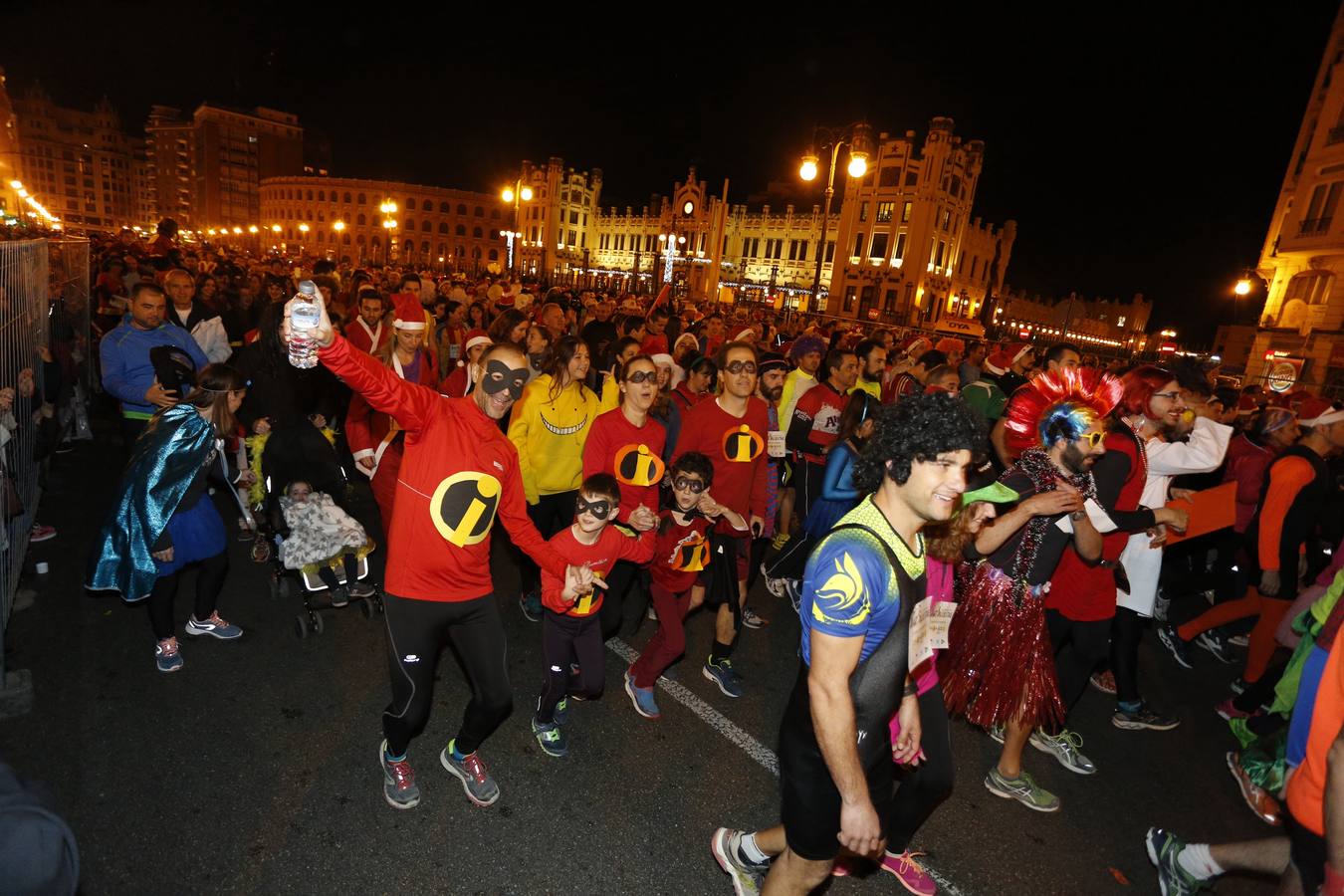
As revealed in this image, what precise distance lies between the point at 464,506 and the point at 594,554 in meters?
0.98

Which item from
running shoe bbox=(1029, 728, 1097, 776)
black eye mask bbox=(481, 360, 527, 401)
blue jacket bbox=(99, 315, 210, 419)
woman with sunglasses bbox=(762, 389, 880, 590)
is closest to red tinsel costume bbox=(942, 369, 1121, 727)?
running shoe bbox=(1029, 728, 1097, 776)

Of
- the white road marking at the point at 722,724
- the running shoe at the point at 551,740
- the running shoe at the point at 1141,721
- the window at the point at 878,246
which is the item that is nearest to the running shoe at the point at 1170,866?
the running shoe at the point at 1141,721

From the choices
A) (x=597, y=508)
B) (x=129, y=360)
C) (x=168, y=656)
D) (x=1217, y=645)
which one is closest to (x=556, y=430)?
(x=597, y=508)

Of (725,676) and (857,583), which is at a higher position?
(857,583)

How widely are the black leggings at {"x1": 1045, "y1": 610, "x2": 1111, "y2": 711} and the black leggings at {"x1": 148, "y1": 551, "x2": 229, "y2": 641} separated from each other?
203 inches

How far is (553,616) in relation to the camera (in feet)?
12.0

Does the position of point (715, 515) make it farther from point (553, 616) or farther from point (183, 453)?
point (183, 453)

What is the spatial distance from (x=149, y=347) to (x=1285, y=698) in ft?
24.9

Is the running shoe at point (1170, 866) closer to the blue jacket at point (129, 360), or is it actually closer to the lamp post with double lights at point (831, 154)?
the blue jacket at point (129, 360)

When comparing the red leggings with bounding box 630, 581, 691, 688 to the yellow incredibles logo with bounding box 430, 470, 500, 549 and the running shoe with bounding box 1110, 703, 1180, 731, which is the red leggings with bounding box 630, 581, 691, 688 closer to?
the yellow incredibles logo with bounding box 430, 470, 500, 549

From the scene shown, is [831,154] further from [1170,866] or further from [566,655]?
[1170,866]

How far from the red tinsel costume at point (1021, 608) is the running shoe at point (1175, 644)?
3264 millimetres

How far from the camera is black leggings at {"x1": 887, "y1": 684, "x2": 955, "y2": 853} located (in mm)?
2695

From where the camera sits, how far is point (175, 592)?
13.9 ft
